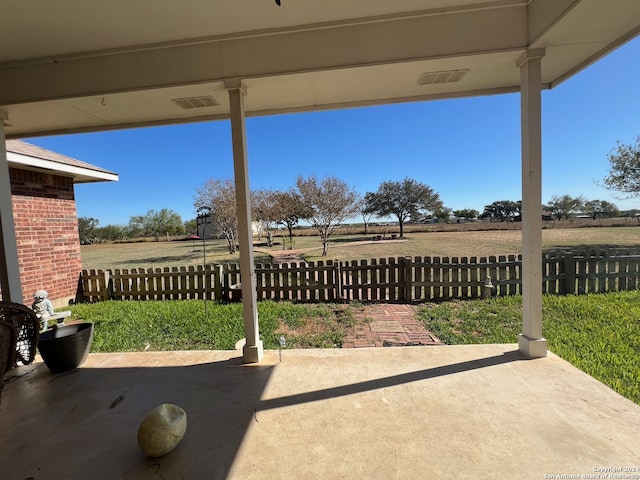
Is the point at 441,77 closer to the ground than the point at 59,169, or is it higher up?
higher up

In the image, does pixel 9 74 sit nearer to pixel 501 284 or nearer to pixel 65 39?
pixel 65 39

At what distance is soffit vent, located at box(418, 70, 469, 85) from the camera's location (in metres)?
2.73

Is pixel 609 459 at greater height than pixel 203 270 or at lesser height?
lesser


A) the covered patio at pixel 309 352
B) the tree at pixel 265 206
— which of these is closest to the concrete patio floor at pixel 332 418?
the covered patio at pixel 309 352

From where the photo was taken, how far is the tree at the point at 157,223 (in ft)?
101

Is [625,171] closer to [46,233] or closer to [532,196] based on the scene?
[532,196]

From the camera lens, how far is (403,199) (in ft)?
83.5

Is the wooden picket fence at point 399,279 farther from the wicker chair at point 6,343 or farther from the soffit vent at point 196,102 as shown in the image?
the wicker chair at point 6,343

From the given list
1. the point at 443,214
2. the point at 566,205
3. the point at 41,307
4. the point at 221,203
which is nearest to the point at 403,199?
the point at 443,214

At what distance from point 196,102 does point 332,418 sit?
3.21m

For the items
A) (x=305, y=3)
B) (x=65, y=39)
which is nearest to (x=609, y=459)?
(x=305, y=3)

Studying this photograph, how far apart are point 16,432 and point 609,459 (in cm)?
348

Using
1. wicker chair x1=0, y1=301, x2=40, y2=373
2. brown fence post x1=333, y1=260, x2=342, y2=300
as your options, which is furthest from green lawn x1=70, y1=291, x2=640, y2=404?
wicker chair x1=0, y1=301, x2=40, y2=373

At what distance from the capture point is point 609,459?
4.93 ft
